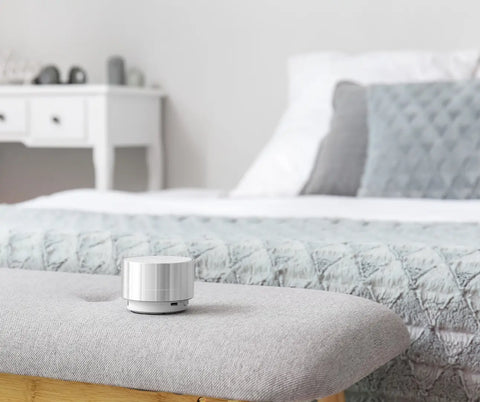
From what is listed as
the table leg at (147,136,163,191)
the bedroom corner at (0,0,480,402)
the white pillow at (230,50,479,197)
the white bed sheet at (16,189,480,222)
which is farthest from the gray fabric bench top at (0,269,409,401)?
the table leg at (147,136,163,191)

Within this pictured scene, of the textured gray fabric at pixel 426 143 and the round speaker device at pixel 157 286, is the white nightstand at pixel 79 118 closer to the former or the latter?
the textured gray fabric at pixel 426 143

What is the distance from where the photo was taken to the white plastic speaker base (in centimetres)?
113

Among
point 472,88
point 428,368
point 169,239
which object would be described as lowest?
point 428,368

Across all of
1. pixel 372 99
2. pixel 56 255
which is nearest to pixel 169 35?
pixel 372 99

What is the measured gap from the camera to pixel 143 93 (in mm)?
3463

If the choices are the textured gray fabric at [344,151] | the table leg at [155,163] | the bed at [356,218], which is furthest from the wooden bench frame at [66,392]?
the table leg at [155,163]

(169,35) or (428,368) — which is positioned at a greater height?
(169,35)

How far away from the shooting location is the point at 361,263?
4.54 ft

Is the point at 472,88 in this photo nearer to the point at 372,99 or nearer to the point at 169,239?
the point at 372,99

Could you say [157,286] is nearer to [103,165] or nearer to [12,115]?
[103,165]

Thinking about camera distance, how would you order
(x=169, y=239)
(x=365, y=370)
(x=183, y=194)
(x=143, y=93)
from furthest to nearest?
(x=143, y=93)
(x=183, y=194)
(x=169, y=239)
(x=365, y=370)

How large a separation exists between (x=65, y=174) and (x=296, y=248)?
253 centimetres

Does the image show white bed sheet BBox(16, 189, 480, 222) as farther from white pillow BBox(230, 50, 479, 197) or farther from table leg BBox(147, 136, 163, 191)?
table leg BBox(147, 136, 163, 191)

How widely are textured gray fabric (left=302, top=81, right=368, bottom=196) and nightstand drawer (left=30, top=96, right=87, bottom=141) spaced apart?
110cm
